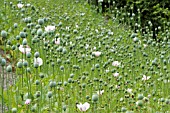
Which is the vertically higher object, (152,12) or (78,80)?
(78,80)

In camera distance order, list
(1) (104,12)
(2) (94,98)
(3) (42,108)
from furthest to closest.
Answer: (1) (104,12), (3) (42,108), (2) (94,98)

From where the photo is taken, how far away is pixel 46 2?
30.1 ft

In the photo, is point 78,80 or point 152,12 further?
point 152,12

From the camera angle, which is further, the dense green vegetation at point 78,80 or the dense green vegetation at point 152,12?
the dense green vegetation at point 152,12

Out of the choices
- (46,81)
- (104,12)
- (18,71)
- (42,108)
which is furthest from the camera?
(104,12)

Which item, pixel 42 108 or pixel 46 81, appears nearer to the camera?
pixel 42 108

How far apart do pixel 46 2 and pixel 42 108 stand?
5.60 m

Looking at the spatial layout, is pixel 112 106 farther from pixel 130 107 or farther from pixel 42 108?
pixel 42 108

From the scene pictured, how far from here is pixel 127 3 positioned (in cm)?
905

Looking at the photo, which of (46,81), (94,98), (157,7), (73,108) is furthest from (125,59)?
(157,7)

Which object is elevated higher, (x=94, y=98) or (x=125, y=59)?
(x=94, y=98)

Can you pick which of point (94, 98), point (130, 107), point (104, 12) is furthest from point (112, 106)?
point (104, 12)

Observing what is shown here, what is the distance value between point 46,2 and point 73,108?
18.4 feet

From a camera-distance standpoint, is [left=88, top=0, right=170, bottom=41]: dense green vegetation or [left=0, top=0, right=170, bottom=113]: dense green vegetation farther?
[left=88, top=0, right=170, bottom=41]: dense green vegetation
